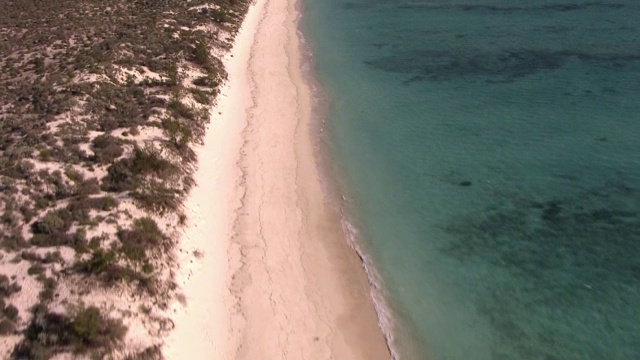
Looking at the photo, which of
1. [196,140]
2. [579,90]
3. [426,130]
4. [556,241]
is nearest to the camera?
[556,241]

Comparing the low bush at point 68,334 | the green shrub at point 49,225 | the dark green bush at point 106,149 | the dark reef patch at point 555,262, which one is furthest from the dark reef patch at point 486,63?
the low bush at point 68,334

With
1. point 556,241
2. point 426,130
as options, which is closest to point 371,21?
point 426,130

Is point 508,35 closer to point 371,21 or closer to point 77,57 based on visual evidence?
point 371,21

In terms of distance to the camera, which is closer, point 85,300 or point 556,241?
point 85,300

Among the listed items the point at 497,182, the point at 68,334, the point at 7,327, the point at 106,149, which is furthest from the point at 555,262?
the point at 106,149

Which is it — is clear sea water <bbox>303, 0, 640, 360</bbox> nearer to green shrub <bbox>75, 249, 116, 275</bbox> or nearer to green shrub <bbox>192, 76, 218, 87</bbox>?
green shrub <bbox>192, 76, 218, 87</bbox>

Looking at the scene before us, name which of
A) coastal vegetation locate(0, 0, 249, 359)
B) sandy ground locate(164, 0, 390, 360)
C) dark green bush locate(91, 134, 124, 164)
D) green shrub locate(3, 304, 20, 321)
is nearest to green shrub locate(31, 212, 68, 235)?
coastal vegetation locate(0, 0, 249, 359)

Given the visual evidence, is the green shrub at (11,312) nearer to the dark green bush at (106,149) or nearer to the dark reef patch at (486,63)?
the dark green bush at (106,149)

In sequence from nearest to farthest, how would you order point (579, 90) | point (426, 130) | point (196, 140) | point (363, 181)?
point (363, 181) → point (196, 140) → point (426, 130) → point (579, 90)
